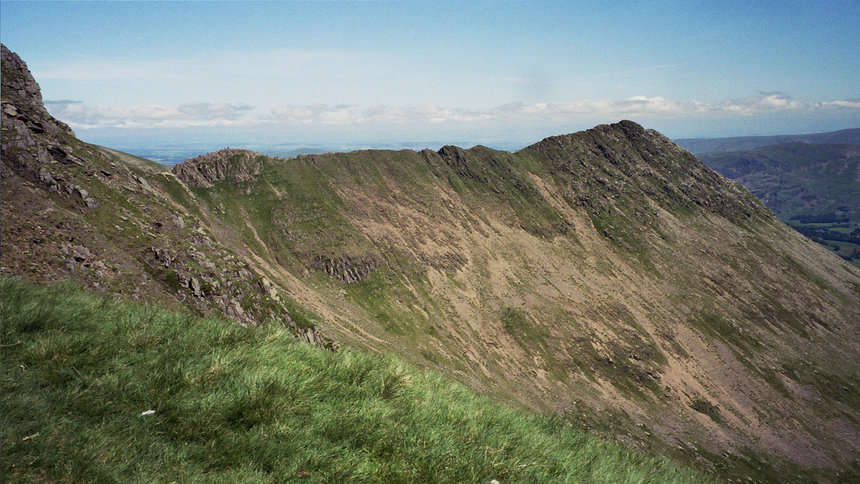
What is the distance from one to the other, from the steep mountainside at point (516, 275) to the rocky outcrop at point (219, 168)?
502 millimetres

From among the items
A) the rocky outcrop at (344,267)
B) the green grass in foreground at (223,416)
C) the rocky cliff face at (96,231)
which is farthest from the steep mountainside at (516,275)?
the green grass in foreground at (223,416)

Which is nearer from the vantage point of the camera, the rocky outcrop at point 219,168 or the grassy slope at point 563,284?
the grassy slope at point 563,284

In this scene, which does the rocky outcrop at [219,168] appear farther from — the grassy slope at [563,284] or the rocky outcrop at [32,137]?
the rocky outcrop at [32,137]

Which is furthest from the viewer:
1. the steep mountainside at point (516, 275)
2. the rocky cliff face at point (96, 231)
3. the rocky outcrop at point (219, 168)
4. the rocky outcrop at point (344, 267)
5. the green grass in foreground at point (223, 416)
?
the rocky outcrop at point (219, 168)

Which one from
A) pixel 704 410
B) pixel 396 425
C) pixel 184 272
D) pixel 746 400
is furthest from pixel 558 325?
pixel 396 425

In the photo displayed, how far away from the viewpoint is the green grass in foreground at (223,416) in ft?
13.3

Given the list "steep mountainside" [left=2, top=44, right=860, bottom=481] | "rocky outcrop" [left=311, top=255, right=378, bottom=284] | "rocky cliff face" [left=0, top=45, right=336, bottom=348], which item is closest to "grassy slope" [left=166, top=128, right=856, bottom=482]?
"steep mountainside" [left=2, top=44, right=860, bottom=481]

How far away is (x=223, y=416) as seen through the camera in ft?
15.9

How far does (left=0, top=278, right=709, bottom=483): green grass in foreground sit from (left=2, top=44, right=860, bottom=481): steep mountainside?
75.3 ft

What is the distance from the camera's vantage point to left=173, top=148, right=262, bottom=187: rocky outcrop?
95625 mm

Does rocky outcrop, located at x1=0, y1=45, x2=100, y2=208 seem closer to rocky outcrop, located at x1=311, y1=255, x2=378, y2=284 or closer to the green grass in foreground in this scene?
the green grass in foreground

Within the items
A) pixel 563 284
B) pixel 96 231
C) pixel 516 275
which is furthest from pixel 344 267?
pixel 563 284

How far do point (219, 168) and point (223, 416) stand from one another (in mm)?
110515

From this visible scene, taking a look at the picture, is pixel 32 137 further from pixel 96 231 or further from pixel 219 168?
pixel 219 168
